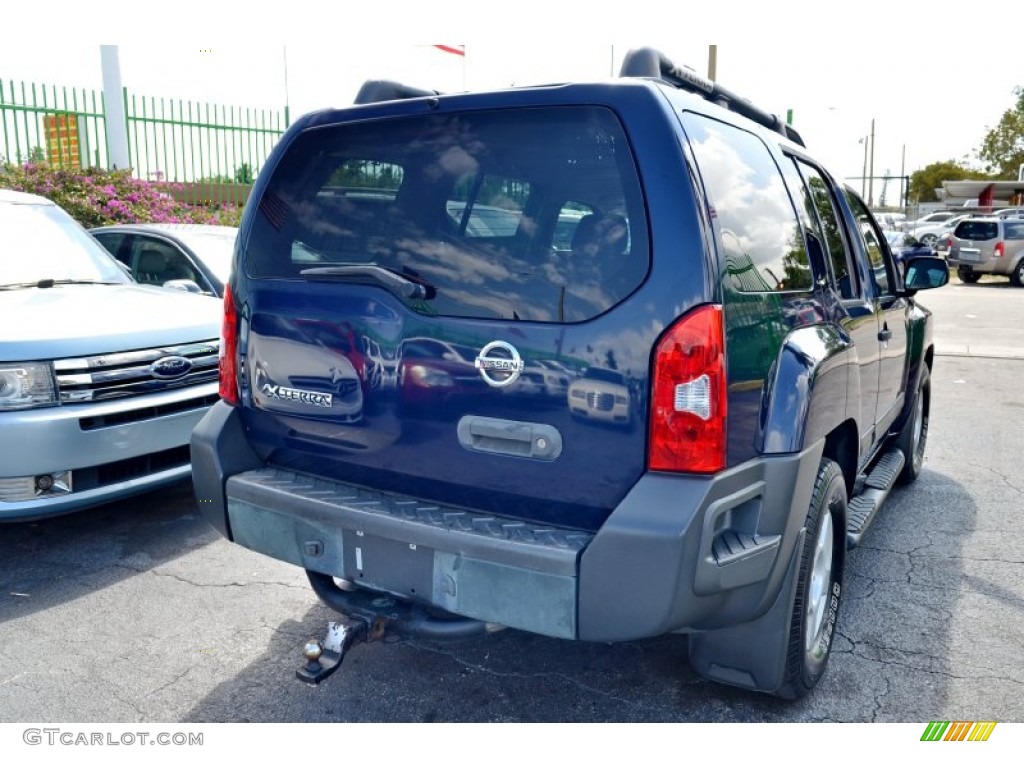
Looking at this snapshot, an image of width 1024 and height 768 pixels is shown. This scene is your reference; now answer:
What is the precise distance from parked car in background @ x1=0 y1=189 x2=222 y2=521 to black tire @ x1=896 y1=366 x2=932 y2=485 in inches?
156

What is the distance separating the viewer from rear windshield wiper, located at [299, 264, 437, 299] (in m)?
2.52

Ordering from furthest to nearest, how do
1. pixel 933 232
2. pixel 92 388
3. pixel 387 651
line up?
pixel 933 232 → pixel 92 388 → pixel 387 651

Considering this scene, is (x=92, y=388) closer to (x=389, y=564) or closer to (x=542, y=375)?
(x=389, y=564)

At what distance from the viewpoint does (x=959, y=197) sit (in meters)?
55.1

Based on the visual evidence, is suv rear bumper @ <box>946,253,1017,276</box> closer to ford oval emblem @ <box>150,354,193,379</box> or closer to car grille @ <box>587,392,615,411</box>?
ford oval emblem @ <box>150,354,193,379</box>

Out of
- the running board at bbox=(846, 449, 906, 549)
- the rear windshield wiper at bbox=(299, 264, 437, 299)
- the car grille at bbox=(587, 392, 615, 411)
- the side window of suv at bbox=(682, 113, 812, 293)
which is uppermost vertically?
the side window of suv at bbox=(682, 113, 812, 293)

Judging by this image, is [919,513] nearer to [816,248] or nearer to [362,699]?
[816,248]

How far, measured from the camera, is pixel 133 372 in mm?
4137

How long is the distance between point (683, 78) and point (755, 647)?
182 cm

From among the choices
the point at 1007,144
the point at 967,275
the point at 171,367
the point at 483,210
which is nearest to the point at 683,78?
the point at 483,210

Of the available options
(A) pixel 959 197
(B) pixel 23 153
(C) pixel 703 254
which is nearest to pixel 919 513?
(C) pixel 703 254

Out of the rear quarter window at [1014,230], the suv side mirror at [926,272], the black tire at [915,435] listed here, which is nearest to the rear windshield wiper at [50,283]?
the suv side mirror at [926,272]

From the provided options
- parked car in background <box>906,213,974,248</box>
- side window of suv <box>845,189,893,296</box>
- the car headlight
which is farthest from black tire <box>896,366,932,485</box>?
parked car in background <box>906,213,974,248</box>

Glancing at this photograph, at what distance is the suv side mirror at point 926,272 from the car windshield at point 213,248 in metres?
4.60
